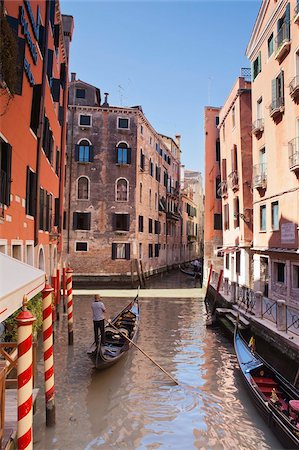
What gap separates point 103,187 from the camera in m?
27.5

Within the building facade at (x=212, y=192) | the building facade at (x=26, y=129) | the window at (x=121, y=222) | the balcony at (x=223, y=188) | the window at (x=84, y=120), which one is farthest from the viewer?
the window at (x=84, y=120)

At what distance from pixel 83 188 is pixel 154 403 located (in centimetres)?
2161

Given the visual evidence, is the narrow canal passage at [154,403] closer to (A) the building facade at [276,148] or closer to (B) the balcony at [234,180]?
(A) the building facade at [276,148]

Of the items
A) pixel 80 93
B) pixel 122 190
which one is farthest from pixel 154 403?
pixel 80 93

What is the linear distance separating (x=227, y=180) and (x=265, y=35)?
26.3 ft

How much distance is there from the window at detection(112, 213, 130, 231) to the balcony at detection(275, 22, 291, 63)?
16.4 m

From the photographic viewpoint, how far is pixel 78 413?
680cm

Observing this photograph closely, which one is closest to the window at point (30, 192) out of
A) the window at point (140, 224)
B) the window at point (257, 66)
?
the window at point (257, 66)

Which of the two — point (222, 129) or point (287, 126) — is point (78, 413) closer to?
point (287, 126)

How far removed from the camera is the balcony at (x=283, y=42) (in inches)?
477

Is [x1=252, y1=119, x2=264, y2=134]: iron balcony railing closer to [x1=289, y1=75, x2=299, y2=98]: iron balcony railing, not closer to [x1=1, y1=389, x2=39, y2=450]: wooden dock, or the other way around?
[x1=289, y1=75, x2=299, y2=98]: iron balcony railing

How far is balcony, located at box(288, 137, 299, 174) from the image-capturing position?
10984 millimetres

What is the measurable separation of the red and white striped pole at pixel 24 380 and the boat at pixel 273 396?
3.47 metres

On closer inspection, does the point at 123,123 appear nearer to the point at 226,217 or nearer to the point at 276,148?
the point at 226,217
